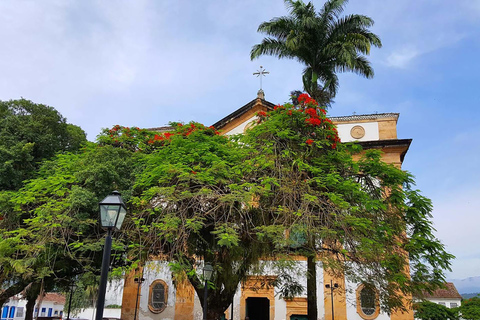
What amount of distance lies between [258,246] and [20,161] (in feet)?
31.3

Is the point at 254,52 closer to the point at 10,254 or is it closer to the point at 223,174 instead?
the point at 223,174

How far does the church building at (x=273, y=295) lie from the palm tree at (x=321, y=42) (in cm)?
512

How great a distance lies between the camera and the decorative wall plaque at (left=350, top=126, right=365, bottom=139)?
22.9 meters

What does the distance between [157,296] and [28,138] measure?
427 inches

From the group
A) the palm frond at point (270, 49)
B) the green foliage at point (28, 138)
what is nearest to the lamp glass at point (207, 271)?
the green foliage at point (28, 138)

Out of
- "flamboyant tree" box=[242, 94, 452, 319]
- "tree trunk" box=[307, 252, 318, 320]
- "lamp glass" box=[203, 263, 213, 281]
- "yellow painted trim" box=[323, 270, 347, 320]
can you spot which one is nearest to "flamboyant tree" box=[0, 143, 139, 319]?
"lamp glass" box=[203, 263, 213, 281]

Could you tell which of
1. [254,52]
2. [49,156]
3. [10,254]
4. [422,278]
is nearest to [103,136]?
[49,156]

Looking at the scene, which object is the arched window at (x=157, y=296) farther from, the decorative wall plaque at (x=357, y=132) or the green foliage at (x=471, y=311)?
the green foliage at (x=471, y=311)

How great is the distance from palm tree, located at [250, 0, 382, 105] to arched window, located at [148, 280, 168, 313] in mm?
12804

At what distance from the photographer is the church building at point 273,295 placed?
20000 millimetres

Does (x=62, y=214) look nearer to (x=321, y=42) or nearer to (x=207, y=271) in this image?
(x=207, y=271)

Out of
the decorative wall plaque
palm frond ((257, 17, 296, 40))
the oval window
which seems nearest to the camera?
palm frond ((257, 17, 296, 40))

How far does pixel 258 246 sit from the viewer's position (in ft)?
40.9

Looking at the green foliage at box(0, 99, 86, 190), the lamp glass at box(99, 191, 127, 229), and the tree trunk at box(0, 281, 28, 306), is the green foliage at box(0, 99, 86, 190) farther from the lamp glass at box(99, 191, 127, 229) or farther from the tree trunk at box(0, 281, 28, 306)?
the lamp glass at box(99, 191, 127, 229)
